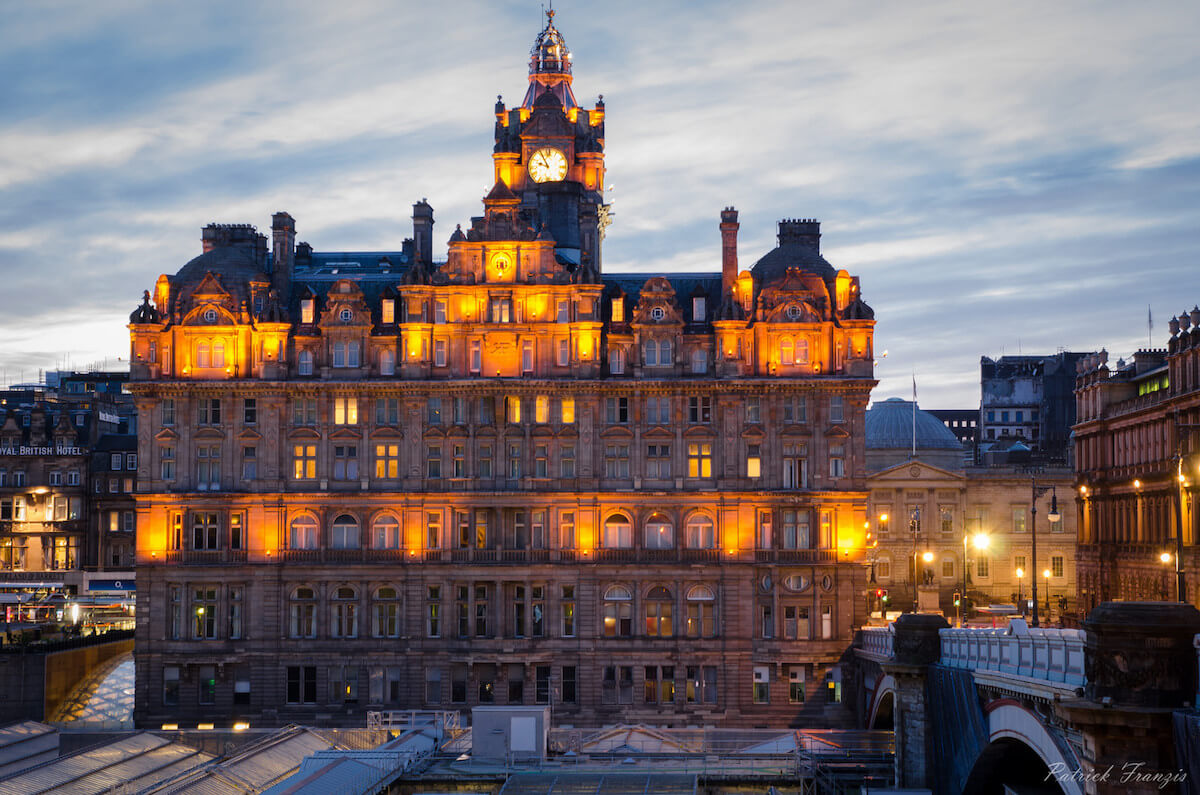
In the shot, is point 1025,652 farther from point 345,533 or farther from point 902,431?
point 902,431

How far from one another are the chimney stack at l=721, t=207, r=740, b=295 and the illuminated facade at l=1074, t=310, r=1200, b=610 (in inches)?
1171

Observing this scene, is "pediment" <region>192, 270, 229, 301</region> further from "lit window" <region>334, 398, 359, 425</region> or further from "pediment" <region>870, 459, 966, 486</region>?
"pediment" <region>870, 459, 966, 486</region>

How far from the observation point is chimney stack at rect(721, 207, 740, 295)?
10938 centimetres

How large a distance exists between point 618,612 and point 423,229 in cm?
3052

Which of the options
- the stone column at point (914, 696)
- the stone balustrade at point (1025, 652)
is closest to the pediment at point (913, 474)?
the stone column at point (914, 696)

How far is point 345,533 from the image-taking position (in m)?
108

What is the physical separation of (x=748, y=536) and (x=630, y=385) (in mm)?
12522

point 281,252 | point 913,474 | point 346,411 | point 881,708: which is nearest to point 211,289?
point 281,252

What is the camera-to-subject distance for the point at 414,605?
107m

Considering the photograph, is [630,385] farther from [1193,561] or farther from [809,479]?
[1193,561]

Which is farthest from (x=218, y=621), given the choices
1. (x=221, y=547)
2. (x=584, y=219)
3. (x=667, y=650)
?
(x=584, y=219)

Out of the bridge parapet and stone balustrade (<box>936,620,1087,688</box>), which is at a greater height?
stone balustrade (<box>936,620,1087,688</box>)

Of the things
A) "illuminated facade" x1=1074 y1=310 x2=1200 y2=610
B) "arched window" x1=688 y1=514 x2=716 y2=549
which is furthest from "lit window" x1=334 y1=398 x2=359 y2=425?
"illuminated facade" x1=1074 y1=310 x2=1200 y2=610

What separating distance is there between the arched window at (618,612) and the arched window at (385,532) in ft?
47.3
